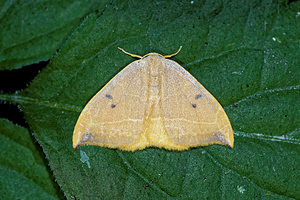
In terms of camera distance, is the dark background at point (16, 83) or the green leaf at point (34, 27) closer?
the dark background at point (16, 83)

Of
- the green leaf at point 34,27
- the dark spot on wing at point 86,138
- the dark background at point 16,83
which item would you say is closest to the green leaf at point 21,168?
the dark background at point 16,83

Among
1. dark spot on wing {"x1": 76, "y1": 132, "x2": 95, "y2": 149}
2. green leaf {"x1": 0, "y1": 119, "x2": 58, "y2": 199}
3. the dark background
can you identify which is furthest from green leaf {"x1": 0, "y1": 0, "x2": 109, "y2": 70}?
dark spot on wing {"x1": 76, "y1": 132, "x2": 95, "y2": 149}

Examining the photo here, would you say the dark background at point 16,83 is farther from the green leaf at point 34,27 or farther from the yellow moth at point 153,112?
the yellow moth at point 153,112

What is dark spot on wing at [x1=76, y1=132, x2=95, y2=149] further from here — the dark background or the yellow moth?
the dark background

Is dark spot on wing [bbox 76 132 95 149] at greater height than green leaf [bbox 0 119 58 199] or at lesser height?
greater

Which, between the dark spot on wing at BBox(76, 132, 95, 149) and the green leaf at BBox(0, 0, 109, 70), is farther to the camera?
the green leaf at BBox(0, 0, 109, 70)

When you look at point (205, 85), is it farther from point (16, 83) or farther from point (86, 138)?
point (16, 83)

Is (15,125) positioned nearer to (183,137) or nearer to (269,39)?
(183,137)
